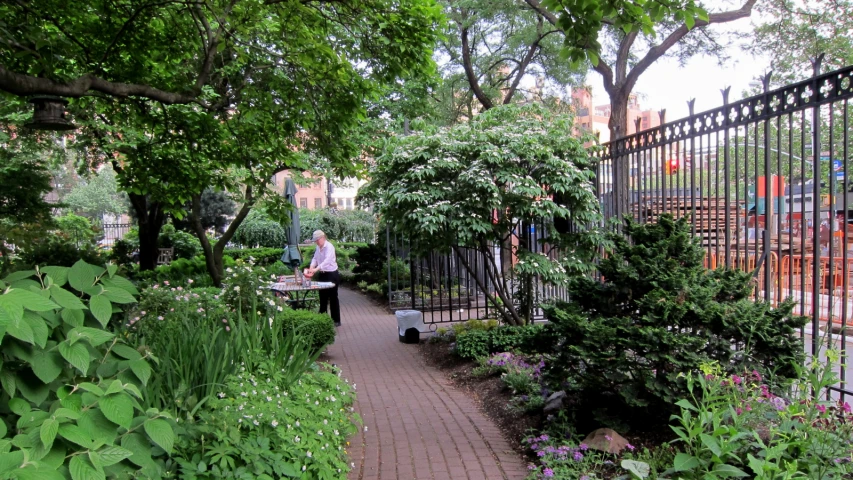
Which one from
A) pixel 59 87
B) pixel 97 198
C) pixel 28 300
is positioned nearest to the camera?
pixel 28 300

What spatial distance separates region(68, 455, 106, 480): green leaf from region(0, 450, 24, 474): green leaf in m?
0.13

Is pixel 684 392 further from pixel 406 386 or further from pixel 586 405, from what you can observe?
pixel 406 386

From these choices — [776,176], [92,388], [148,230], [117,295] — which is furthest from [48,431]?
[148,230]

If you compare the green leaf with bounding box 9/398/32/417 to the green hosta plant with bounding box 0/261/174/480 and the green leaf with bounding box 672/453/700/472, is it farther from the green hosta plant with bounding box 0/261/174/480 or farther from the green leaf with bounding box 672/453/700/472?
the green leaf with bounding box 672/453/700/472

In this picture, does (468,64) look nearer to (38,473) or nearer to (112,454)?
(112,454)

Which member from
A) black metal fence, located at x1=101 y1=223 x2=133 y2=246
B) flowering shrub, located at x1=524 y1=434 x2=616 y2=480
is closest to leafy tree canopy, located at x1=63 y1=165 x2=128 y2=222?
black metal fence, located at x1=101 y1=223 x2=133 y2=246

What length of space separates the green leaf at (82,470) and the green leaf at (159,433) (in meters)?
0.26

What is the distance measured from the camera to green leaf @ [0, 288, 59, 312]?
4.90 ft

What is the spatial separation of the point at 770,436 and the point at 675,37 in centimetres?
1207

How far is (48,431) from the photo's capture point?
153 centimetres

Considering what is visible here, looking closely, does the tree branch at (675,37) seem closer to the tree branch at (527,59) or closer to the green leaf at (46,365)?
the tree branch at (527,59)

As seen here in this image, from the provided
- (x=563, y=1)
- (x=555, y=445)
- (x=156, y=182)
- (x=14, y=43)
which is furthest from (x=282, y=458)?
(x=156, y=182)

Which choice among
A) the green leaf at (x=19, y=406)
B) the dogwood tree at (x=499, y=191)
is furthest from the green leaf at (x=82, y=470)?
the dogwood tree at (x=499, y=191)

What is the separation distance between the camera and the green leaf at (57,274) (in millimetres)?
1880
